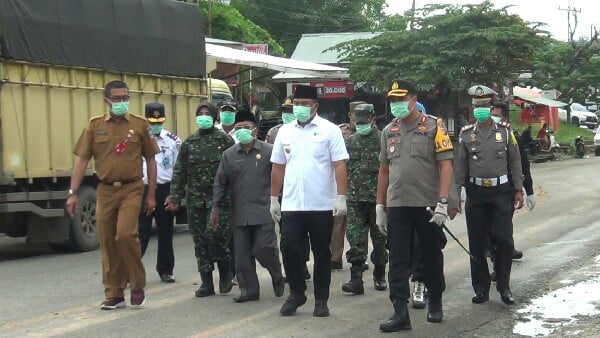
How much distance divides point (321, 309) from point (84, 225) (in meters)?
5.77

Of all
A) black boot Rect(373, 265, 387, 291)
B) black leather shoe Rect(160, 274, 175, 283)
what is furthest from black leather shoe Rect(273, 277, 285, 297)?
black leather shoe Rect(160, 274, 175, 283)

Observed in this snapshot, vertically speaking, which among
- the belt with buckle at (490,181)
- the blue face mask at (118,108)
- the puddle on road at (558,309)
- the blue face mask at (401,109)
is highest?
the blue face mask at (118,108)

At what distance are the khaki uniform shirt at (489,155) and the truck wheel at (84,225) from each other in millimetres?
5824

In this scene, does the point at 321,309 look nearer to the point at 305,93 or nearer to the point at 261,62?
the point at 305,93

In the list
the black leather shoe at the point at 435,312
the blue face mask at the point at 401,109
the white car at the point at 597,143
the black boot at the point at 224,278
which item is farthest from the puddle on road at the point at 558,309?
the white car at the point at 597,143

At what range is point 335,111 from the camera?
123ft

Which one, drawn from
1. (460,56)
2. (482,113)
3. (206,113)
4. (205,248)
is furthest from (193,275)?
(460,56)

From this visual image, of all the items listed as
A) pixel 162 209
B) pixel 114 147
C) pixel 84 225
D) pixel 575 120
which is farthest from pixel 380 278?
pixel 575 120

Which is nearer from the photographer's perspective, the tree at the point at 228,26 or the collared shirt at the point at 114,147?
the collared shirt at the point at 114,147

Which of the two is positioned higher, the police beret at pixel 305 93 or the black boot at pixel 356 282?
the police beret at pixel 305 93

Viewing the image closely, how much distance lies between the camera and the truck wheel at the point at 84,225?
1227 cm

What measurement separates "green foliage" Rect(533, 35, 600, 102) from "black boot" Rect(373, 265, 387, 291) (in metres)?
36.8

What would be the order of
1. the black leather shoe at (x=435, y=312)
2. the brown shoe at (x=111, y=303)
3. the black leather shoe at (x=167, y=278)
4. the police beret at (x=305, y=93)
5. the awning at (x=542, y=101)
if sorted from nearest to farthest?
the black leather shoe at (x=435, y=312) < the police beret at (x=305, y=93) < the brown shoe at (x=111, y=303) < the black leather shoe at (x=167, y=278) < the awning at (x=542, y=101)

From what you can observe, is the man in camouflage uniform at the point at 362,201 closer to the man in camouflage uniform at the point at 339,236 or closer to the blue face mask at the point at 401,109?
the man in camouflage uniform at the point at 339,236
